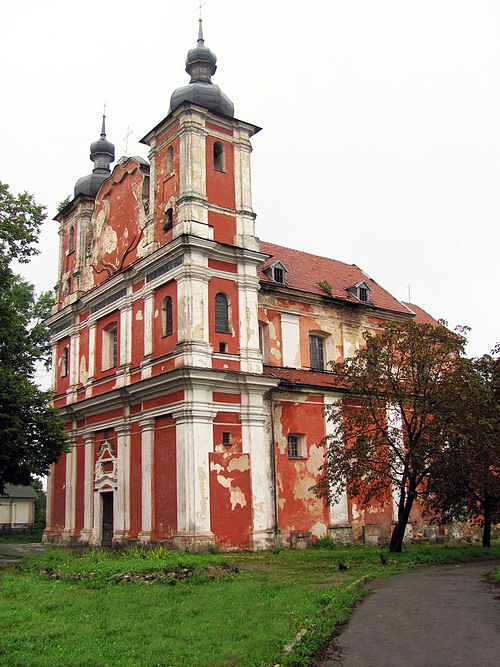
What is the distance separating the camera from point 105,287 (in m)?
27.9

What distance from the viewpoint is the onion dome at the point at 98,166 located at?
3238cm

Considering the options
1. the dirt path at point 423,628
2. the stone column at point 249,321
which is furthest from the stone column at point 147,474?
the dirt path at point 423,628

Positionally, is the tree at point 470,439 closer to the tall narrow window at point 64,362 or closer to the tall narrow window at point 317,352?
the tall narrow window at point 317,352

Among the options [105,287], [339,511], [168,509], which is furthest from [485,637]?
[105,287]

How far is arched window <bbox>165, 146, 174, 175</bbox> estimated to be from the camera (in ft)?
82.9

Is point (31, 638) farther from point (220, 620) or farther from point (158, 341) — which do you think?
point (158, 341)

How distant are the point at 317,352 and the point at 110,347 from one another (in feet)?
27.2

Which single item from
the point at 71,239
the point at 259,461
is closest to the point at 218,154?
the point at 71,239

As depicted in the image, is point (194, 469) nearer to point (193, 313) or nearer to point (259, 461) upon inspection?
point (259, 461)

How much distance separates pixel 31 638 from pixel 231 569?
23.2 feet

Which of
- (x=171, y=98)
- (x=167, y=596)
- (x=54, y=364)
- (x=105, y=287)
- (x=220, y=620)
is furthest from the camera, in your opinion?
(x=54, y=364)

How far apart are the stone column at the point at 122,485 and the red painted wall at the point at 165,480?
6.63 ft

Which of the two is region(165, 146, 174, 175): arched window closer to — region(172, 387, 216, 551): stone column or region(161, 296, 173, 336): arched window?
region(161, 296, 173, 336): arched window

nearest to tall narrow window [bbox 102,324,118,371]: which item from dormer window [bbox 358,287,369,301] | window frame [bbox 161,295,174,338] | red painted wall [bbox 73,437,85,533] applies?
red painted wall [bbox 73,437,85,533]
